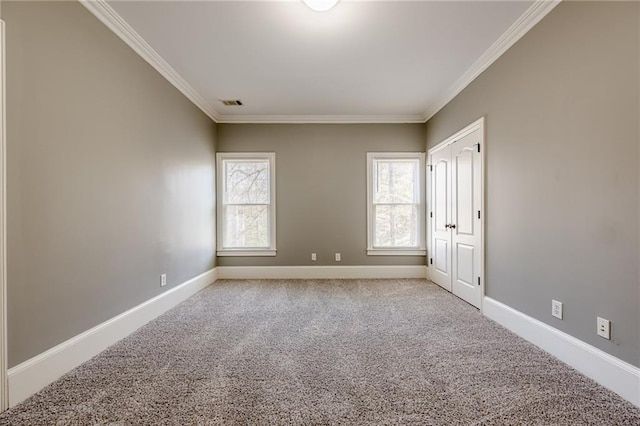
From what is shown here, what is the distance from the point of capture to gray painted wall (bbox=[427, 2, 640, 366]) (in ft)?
5.43

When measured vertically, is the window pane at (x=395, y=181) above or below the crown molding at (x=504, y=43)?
below

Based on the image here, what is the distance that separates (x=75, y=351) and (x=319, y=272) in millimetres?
3291

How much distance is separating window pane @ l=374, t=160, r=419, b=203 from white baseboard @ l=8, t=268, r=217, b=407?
3.46 m

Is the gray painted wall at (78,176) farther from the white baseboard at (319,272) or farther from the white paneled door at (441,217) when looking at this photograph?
the white paneled door at (441,217)

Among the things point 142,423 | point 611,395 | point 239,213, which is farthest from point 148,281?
point 611,395

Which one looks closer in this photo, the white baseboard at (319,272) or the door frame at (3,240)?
the door frame at (3,240)

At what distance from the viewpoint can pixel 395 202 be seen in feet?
→ 16.1

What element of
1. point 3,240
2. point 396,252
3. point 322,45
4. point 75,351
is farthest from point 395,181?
point 3,240

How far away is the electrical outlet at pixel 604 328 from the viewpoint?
5.76 ft

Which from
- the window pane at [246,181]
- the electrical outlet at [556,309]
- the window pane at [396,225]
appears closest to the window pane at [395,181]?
the window pane at [396,225]

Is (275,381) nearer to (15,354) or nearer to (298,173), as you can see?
(15,354)

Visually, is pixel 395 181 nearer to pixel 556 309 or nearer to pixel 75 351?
pixel 556 309

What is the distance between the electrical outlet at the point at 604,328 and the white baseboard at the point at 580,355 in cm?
11

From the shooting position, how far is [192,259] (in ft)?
12.7
